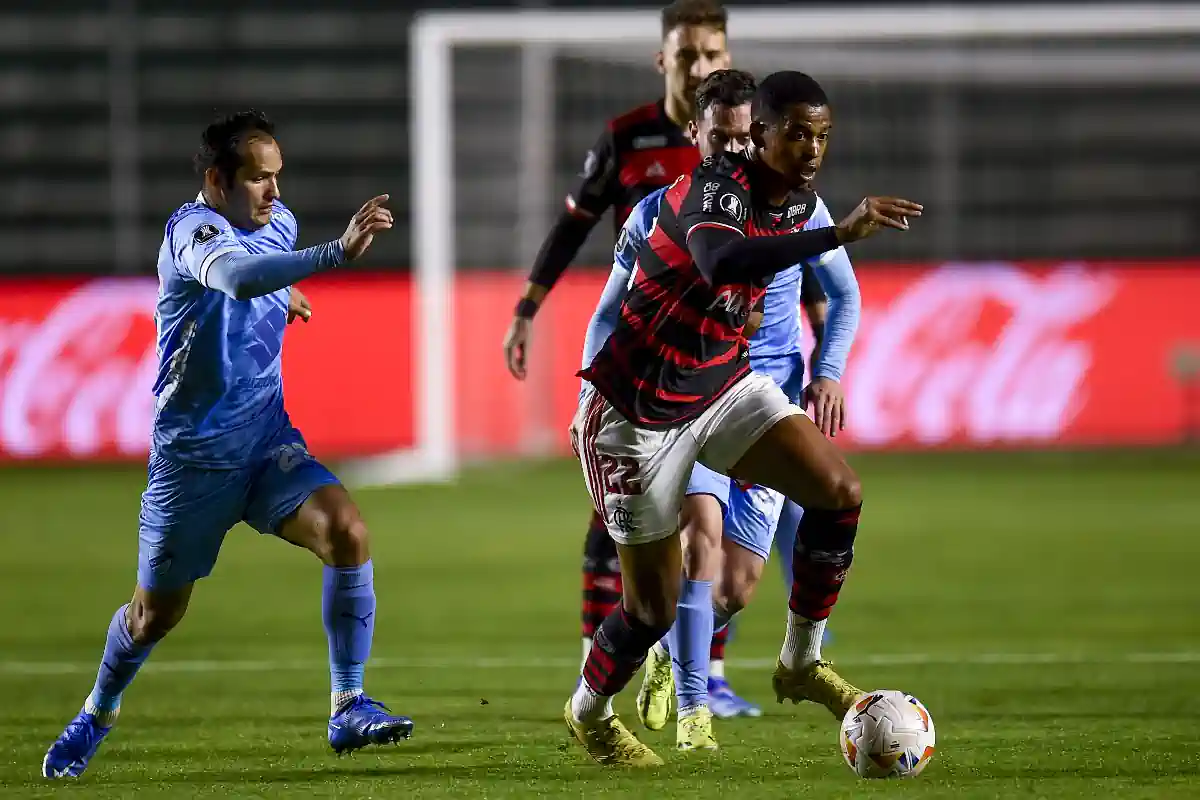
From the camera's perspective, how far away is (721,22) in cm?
625

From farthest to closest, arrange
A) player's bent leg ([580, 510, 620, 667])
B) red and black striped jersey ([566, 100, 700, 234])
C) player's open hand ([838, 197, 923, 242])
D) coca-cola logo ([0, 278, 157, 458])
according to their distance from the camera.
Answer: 1. coca-cola logo ([0, 278, 157, 458])
2. red and black striped jersey ([566, 100, 700, 234])
3. player's bent leg ([580, 510, 620, 667])
4. player's open hand ([838, 197, 923, 242])

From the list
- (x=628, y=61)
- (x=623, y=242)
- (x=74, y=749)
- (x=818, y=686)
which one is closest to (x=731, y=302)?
(x=623, y=242)

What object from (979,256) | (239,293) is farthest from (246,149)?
(979,256)

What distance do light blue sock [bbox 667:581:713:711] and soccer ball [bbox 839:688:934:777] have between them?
27.7 inches

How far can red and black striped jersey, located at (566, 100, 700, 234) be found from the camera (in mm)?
6309

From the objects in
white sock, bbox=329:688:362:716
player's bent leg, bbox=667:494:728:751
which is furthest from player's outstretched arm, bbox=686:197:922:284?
white sock, bbox=329:688:362:716

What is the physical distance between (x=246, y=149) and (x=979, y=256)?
14.4m

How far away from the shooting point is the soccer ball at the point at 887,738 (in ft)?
15.8

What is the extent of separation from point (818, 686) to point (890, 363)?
11925 millimetres

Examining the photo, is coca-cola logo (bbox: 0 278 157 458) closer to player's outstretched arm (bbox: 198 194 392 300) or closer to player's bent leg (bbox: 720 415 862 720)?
player's outstretched arm (bbox: 198 194 392 300)

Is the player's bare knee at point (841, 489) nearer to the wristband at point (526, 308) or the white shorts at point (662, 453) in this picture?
the white shorts at point (662, 453)

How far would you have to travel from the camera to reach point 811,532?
495 centimetres

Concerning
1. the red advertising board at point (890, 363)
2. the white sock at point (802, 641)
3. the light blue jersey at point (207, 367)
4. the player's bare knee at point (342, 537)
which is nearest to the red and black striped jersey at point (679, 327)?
the white sock at point (802, 641)

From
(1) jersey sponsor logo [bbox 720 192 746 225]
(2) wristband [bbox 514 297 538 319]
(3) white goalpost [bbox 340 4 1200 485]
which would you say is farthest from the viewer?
(3) white goalpost [bbox 340 4 1200 485]
